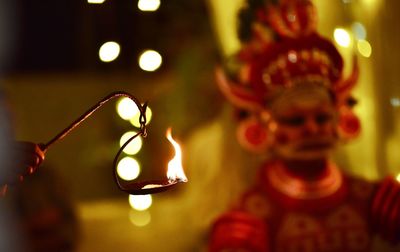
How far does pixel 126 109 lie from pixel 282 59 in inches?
28.9

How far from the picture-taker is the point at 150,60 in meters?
2.42

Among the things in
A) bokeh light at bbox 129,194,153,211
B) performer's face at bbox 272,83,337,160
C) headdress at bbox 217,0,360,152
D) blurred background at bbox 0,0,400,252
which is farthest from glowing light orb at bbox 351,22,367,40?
bokeh light at bbox 129,194,153,211

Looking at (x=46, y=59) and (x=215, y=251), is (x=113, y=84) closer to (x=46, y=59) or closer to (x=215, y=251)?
(x=46, y=59)

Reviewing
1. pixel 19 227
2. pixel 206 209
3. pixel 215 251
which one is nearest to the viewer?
pixel 215 251

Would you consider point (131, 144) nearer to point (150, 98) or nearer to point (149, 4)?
point (150, 98)

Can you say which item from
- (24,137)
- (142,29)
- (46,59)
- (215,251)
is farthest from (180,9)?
(215,251)

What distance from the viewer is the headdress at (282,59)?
185 cm

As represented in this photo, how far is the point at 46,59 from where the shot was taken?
2535 millimetres

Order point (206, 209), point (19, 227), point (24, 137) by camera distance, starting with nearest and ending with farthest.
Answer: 1. point (19, 227)
2. point (206, 209)
3. point (24, 137)

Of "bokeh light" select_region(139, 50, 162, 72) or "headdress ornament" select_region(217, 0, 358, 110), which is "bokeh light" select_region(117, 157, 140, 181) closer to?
"bokeh light" select_region(139, 50, 162, 72)

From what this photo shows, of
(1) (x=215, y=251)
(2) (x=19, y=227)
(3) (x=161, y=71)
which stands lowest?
(1) (x=215, y=251)

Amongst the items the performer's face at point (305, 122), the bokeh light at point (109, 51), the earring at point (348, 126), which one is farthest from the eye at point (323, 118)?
the bokeh light at point (109, 51)

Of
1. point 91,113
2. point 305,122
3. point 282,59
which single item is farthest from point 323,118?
point 91,113

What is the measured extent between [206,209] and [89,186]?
2.01ft
